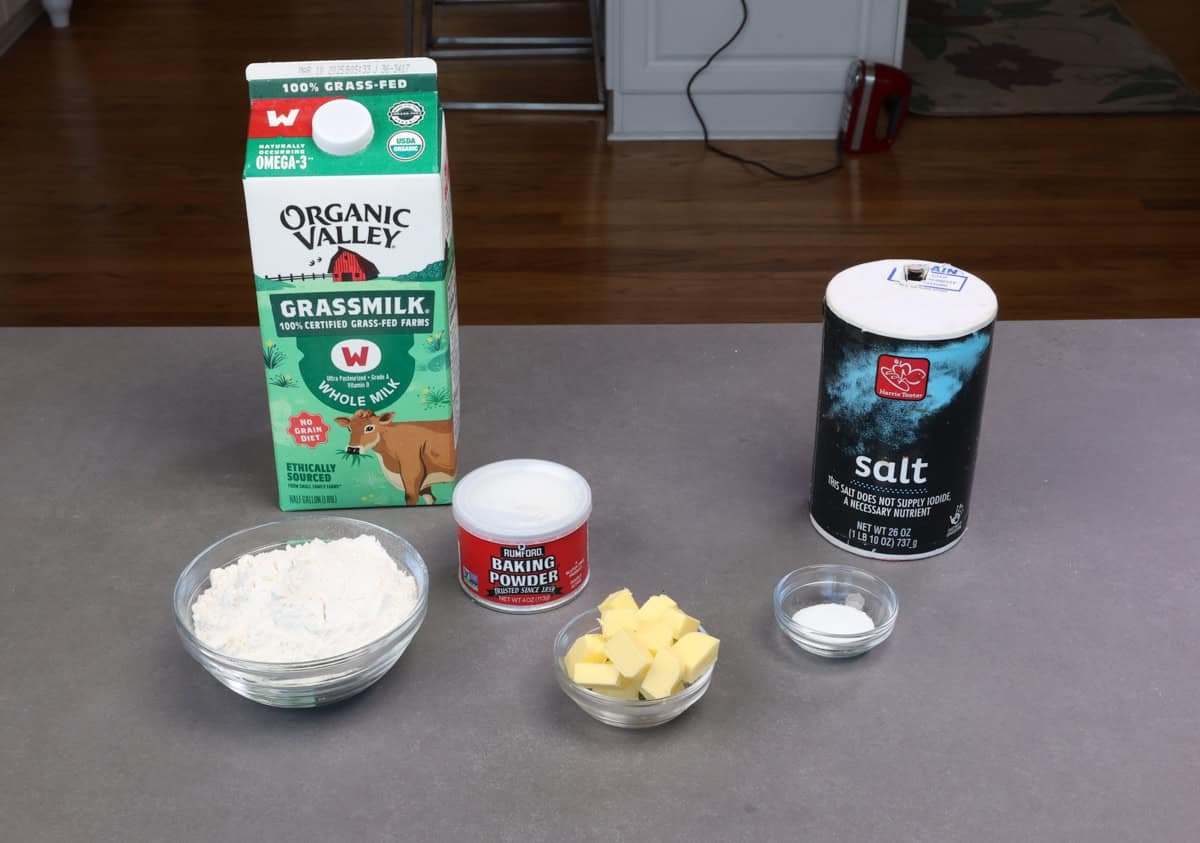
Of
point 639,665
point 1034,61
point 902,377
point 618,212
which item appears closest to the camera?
point 639,665

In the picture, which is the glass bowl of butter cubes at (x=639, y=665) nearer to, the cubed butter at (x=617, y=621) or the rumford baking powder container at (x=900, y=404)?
the cubed butter at (x=617, y=621)

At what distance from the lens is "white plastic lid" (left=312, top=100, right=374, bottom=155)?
3.10 ft

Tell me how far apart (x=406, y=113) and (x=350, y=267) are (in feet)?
0.38

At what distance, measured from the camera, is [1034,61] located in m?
4.10

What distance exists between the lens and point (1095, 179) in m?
3.42

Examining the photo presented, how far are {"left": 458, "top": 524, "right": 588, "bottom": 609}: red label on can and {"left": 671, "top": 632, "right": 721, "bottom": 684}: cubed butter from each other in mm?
131

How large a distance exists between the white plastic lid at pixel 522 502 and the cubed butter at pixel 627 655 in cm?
13

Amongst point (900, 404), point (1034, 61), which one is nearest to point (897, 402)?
point (900, 404)

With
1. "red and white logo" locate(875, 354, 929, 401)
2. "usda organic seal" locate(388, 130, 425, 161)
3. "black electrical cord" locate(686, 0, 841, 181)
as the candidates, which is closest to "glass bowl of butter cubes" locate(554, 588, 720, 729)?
"red and white logo" locate(875, 354, 929, 401)

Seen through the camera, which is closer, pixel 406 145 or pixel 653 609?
pixel 653 609

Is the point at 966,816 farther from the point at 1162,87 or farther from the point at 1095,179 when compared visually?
the point at 1162,87

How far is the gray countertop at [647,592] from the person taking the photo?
2.54 ft

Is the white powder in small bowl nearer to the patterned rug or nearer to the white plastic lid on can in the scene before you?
the white plastic lid on can

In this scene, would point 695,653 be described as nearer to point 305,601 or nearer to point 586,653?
point 586,653
